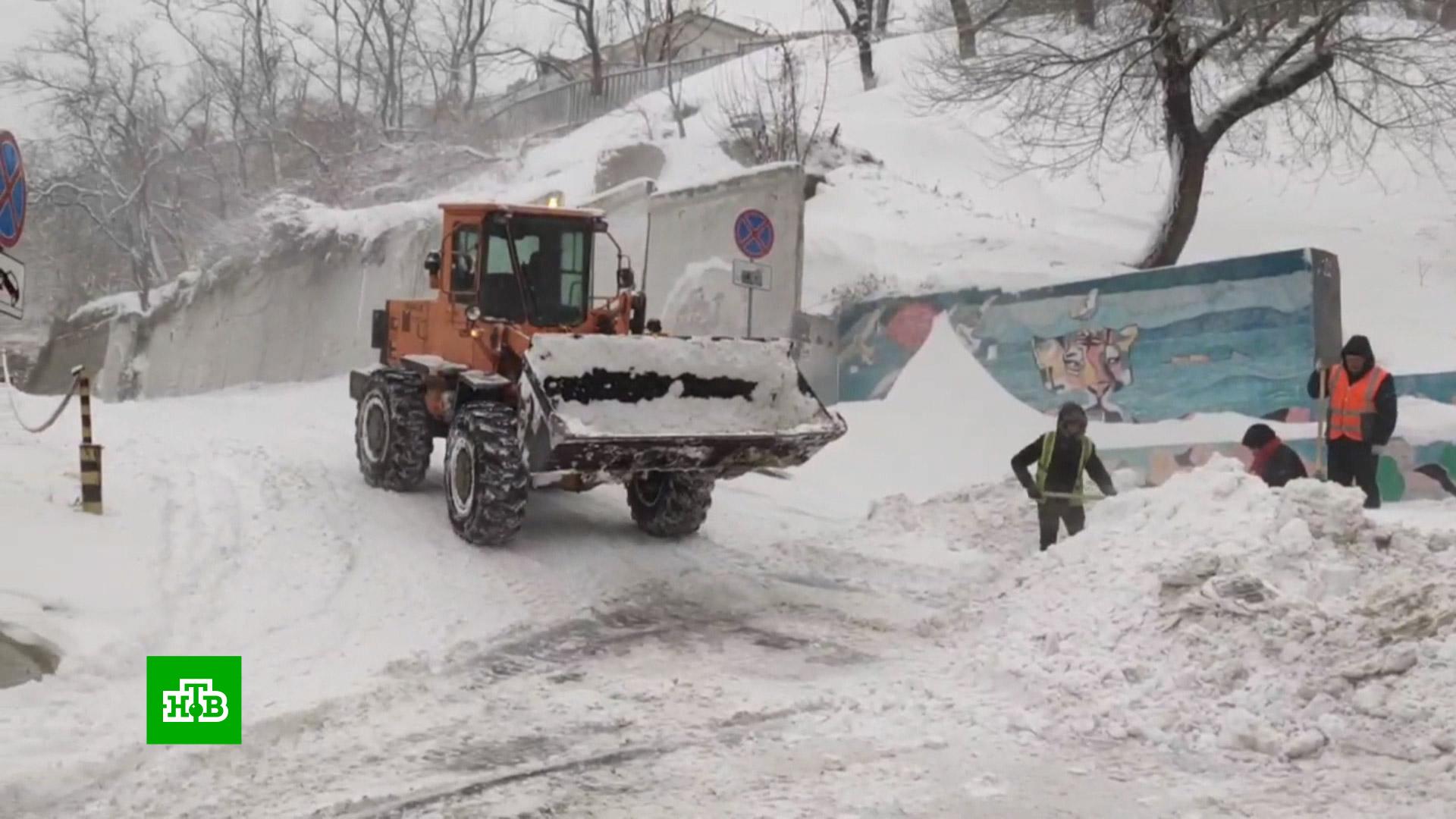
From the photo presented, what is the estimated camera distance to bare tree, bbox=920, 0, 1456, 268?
44.3ft

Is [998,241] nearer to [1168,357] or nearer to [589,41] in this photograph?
[1168,357]

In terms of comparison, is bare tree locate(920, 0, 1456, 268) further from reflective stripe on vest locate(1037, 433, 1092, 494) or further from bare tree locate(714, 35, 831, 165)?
reflective stripe on vest locate(1037, 433, 1092, 494)

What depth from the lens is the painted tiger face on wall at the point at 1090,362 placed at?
12.5 meters

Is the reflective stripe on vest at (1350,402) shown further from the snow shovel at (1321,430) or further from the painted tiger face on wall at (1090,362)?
the painted tiger face on wall at (1090,362)

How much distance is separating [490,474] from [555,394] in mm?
879

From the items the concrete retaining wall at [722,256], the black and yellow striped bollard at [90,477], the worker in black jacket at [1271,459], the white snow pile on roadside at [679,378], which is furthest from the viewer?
the concrete retaining wall at [722,256]

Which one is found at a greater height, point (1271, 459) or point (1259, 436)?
point (1259, 436)

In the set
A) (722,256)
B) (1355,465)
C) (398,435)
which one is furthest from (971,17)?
(398,435)

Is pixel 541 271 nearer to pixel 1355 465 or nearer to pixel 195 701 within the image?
pixel 195 701

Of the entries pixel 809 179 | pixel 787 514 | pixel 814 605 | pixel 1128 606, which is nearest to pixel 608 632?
pixel 814 605

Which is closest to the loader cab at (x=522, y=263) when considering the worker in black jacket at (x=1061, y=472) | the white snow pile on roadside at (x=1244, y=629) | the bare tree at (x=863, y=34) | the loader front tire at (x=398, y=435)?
the loader front tire at (x=398, y=435)

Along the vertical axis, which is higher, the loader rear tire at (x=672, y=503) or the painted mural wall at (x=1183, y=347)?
Result: the painted mural wall at (x=1183, y=347)

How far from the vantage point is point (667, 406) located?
26.0 ft

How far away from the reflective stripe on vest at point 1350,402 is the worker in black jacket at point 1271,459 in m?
0.54
